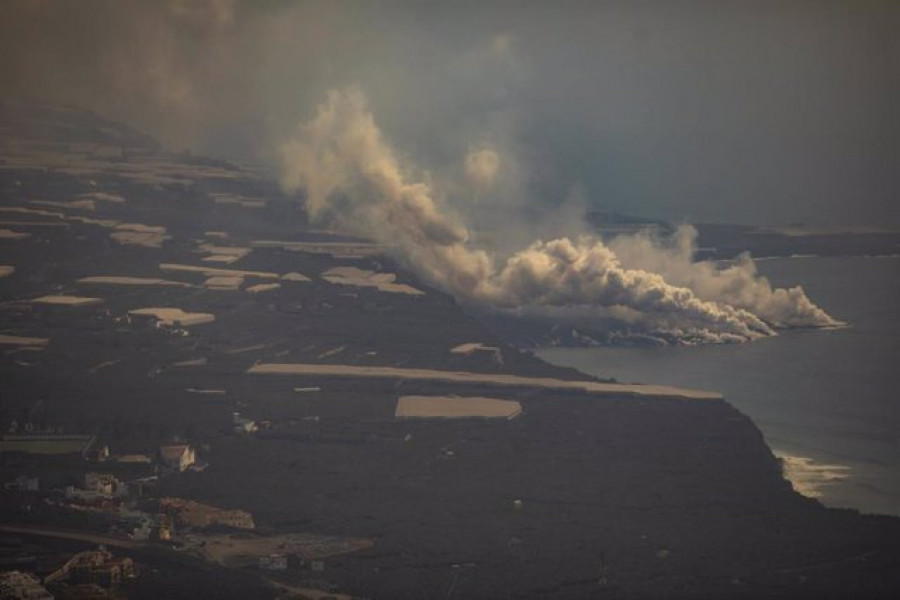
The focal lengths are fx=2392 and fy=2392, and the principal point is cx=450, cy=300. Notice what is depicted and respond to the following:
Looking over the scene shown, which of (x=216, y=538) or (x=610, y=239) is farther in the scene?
(x=610, y=239)

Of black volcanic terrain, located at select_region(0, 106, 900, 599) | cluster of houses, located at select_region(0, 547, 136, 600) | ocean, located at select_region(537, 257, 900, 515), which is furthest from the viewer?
ocean, located at select_region(537, 257, 900, 515)

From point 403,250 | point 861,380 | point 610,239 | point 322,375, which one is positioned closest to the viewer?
point 322,375

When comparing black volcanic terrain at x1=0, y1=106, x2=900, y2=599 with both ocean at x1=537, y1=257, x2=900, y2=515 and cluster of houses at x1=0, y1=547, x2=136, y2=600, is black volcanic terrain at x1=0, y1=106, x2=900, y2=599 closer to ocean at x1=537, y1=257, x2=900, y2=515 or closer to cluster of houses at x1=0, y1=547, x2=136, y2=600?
cluster of houses at x1=0, y1=547, x2=136, y2=600

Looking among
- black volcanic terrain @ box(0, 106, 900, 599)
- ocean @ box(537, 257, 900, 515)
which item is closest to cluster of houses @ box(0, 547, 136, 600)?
black volcanic terrain @ box(0, 106, 900, 599)

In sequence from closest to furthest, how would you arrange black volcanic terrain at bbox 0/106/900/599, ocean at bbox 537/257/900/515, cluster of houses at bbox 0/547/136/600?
cluster of houses at bbox 0/547/136/600 < black volcanic terrain at bbox 0/106/900/599 < ocean at bbox 537/257/900/515

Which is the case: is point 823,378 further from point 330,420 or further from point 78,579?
point 78,579

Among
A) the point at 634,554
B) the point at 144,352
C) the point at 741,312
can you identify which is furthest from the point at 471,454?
the point at 741,312

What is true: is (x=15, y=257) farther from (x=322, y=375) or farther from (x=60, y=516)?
(x=60, y=516)
